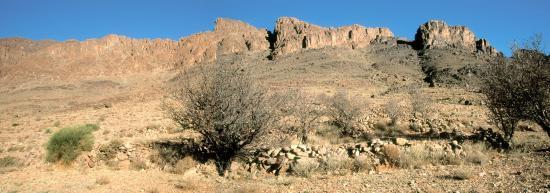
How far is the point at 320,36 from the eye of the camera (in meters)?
138

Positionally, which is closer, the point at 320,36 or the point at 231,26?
the point at 320,36

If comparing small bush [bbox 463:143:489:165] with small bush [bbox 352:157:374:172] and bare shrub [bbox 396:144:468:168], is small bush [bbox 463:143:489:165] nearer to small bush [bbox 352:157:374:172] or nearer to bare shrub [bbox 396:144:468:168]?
bare shrub [bbox 396:144:468:168]

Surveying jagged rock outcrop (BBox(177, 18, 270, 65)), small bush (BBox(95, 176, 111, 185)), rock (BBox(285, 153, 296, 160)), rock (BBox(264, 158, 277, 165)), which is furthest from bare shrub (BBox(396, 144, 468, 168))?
jagged rock outcrop (BBox(177, 18, 270, 65))

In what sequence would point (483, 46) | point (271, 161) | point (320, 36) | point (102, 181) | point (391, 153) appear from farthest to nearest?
point (320, 36) → point (483, 46) → point (271, 161) → point (391, 153) → point (102, 181)

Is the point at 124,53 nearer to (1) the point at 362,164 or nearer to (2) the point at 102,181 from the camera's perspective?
(2) the point at 102,181

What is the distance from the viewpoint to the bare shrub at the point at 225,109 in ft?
42.1

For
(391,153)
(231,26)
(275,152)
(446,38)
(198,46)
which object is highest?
(231,26)

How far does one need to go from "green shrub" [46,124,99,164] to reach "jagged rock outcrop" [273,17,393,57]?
106372 millimetres

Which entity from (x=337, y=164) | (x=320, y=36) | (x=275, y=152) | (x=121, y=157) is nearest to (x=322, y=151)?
(x=337, y=164)

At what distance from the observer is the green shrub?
14969 mm

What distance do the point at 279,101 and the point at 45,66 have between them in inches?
6559

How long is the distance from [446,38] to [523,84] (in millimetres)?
116138

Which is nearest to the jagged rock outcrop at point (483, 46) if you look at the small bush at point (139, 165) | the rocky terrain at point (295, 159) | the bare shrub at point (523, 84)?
the rocky terrain at point (295, 159)

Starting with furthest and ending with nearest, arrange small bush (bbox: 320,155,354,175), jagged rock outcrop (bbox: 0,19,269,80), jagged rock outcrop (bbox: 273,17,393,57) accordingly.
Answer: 1. jagged rock outcrop (bbox: 0,19,269,80)
2. jagged rock outcrop (bbox: 273,17,393,57)
3. small bush (bbox: 320,155,354,175)
